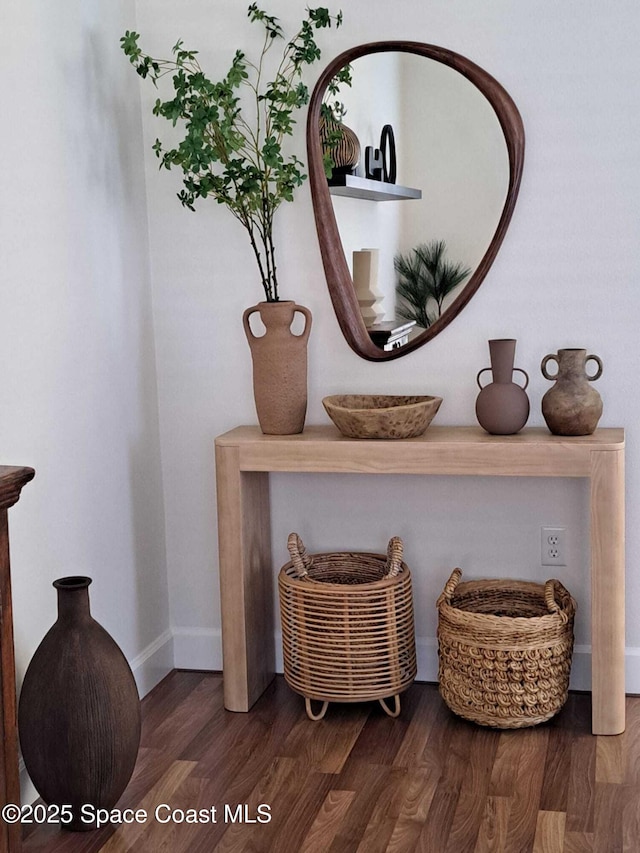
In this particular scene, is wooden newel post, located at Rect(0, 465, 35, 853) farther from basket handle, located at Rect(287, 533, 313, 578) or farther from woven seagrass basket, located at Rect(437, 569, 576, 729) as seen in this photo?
woven seagrass basket, located at Rect(437, 569, 576, 729)

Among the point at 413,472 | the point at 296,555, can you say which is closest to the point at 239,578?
the point at 296,555

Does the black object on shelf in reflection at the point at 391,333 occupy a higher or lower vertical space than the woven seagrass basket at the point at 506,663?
higher

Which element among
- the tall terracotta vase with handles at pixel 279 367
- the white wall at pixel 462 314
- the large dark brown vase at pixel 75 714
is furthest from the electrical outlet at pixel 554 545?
the large dark brown vase at pixel 75 714

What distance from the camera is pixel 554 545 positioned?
9.68 ft

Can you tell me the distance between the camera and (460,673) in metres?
2.70

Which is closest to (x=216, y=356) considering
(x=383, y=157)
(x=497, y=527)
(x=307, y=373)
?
(x=307, y=373)

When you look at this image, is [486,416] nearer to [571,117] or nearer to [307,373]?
[307,373]

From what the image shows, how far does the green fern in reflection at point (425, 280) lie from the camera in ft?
9.56

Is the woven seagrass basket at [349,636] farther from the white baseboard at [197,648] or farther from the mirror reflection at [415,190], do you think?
the mirror reflection at [415,190]

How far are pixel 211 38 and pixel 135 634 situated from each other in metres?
1.78

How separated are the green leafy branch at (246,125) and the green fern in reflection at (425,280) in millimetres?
373

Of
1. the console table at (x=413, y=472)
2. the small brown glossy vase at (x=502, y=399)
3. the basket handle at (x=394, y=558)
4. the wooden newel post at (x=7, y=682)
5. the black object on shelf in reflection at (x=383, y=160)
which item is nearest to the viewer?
the wooden newel post at (x=7, y=682)

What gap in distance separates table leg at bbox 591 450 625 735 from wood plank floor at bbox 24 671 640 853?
88 millimetres

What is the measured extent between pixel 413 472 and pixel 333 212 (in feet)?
2.67
